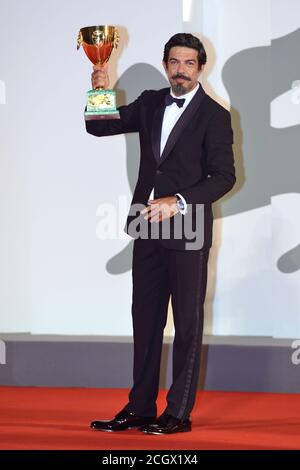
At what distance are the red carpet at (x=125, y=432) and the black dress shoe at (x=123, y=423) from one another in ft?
0.13

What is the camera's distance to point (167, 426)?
324 cm

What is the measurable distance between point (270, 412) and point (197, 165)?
112 cm

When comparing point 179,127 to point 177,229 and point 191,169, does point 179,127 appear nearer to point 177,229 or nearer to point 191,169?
point 191,169

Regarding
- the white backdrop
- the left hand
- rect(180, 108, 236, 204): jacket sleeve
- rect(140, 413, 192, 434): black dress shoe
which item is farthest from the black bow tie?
the white backdrop

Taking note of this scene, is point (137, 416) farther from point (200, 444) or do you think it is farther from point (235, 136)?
point (235, 136)

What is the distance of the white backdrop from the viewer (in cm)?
462

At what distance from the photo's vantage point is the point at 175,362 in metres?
3.30

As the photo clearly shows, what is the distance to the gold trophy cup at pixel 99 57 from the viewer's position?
336 cm

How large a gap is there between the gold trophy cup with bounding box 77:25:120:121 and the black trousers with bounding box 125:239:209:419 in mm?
483

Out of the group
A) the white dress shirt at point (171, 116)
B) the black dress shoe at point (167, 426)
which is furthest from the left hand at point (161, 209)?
the black dress shoe at point (167, 426)

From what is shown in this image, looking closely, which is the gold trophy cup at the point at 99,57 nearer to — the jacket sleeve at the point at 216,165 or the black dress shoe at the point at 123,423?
the jacket sleeve at the point at 216,165

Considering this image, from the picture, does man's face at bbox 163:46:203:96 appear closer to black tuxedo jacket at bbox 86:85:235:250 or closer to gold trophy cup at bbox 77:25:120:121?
black tuxedo jacket at bbox 86:85:235:250

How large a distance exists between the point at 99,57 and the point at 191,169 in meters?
0.56

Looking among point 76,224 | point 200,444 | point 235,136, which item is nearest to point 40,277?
point 76,224
